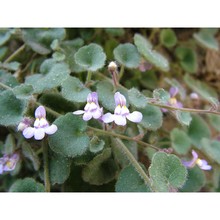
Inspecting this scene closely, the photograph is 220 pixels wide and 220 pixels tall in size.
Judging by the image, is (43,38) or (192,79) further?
(192,79)

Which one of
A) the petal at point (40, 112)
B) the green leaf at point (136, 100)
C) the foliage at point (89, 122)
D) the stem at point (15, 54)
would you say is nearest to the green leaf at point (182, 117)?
the foliage at point (89, 122)

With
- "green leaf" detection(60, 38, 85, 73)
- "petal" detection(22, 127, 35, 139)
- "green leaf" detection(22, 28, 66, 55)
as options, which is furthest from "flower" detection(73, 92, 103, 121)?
"green leaf" detection(22, 28, 66, 55)

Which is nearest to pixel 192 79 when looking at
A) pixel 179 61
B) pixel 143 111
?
pixel 179 61

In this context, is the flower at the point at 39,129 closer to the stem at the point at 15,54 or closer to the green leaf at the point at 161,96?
the green leaf at the point at 161,96

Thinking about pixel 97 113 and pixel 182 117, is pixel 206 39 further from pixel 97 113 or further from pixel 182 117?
pixel 97 113

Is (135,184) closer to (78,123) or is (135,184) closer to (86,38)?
(78,123)

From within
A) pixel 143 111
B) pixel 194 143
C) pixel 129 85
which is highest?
pixel 143 111
